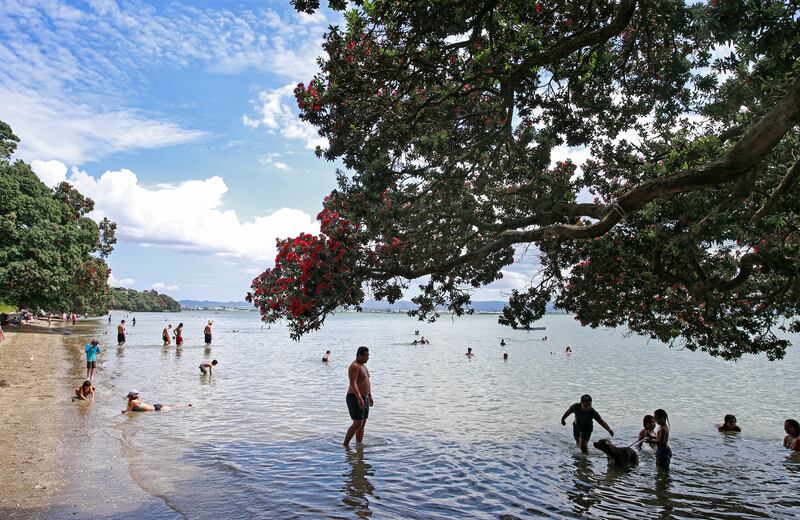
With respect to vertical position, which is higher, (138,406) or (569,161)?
(569,161)

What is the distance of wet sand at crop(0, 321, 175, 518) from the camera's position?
7.68m

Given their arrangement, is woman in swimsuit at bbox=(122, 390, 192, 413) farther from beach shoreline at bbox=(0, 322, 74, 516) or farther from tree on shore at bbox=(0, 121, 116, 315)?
tree on shore at bbox=(0, 121, 116, 315)

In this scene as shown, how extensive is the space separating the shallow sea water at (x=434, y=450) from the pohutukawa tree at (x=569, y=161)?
317cm

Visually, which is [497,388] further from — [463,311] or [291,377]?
[463,311]

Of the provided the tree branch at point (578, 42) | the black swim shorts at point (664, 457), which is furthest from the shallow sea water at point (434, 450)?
the tree branch at point (578, 42)

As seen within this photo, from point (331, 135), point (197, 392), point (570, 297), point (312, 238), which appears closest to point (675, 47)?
point (570, 297)

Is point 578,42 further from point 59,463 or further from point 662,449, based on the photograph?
point 59,463

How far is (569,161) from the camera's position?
1047 centimetres

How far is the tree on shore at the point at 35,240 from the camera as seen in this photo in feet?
118

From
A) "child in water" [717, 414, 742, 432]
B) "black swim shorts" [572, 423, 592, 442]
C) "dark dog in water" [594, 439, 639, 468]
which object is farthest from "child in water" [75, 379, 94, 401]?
"child in water" [717, 414, 742, 432]

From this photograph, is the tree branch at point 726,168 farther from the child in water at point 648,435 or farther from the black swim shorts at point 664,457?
the child in water at point 648,435

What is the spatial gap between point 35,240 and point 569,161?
40.5 meters

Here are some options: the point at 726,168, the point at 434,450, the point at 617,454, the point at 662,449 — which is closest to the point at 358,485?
the point at 434,450

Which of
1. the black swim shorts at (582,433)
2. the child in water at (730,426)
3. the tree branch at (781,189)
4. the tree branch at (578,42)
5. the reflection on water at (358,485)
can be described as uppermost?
the tree branch at (578,42)
